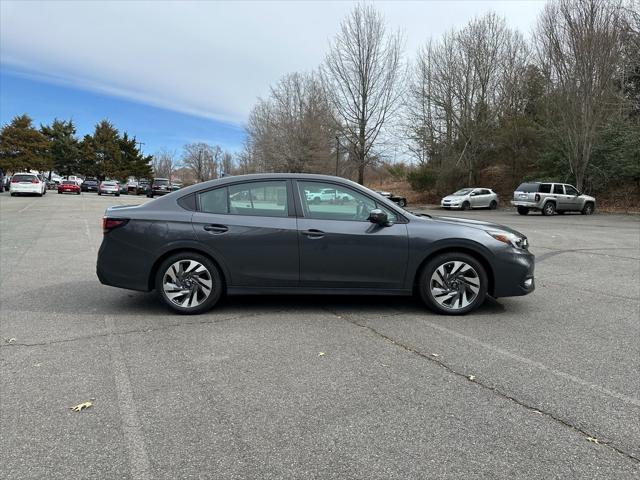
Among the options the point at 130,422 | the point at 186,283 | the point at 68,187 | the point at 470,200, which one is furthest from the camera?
the point at 68,187

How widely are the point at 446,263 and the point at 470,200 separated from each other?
29.4 meters

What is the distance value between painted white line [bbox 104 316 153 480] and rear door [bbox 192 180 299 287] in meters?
1.49

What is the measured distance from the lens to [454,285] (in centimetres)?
545

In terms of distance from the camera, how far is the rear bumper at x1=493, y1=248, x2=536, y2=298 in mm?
5426

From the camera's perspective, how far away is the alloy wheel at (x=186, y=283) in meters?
5.38

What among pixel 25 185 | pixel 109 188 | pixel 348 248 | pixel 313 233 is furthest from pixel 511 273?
pixel 109 188

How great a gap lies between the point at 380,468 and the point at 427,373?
1363 millimetres

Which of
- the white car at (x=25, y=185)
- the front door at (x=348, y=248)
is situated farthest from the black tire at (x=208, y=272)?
the white car at (x=25, y=185)

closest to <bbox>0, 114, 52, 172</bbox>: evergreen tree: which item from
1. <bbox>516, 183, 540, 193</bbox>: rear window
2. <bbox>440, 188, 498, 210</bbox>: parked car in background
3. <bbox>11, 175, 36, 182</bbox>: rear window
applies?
<bbox>11, 175, 36, 182</bbox>: rear window

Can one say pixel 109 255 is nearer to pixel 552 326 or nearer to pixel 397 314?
pixel 397 314

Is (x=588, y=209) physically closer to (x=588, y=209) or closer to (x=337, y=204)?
(x=588, y=209)

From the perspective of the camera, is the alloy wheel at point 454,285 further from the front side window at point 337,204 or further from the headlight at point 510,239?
the front side window at point 337,204

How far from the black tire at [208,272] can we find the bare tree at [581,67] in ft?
94.1

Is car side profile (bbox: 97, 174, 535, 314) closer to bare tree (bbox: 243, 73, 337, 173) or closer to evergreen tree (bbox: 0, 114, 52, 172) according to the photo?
bare tree (bbox: 243, 73, 337, 173)
